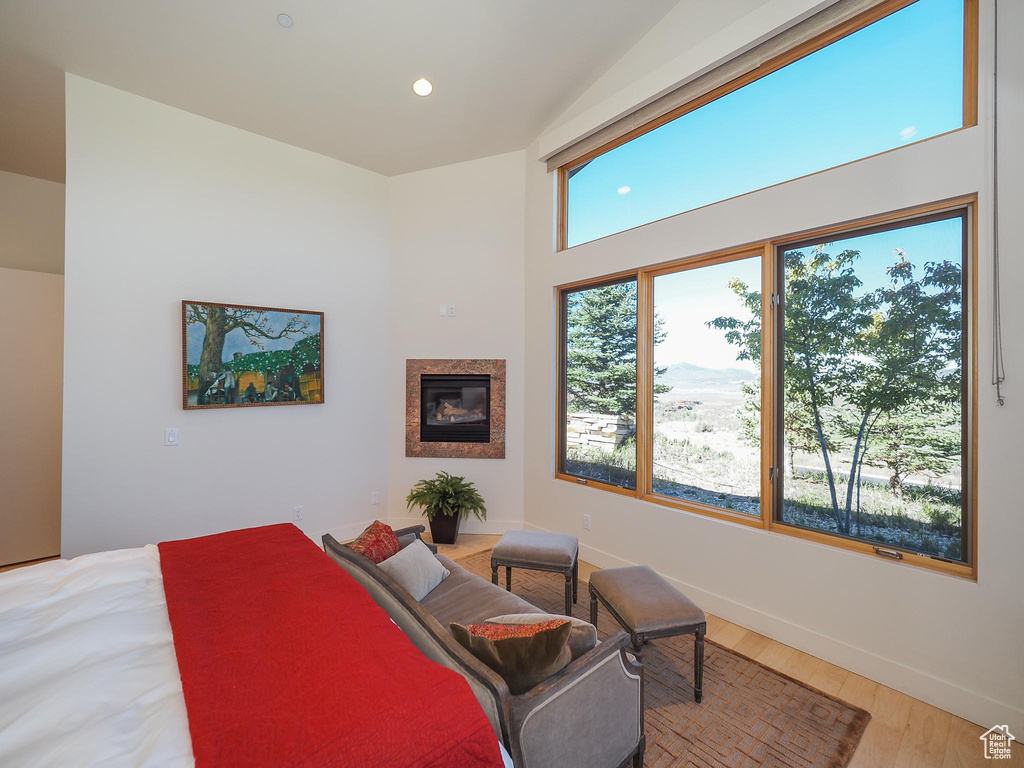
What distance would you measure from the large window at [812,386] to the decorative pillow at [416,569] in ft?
5.50

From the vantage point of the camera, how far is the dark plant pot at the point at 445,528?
159 inches

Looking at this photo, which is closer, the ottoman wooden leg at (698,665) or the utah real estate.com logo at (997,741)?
the utah real estate.com logo at (997,741)

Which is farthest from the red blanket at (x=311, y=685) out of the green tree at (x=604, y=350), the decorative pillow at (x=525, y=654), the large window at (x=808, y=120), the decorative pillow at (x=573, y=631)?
the large window at (x=808, y=120)

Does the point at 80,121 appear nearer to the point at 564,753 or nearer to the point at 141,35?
the point at 141,35

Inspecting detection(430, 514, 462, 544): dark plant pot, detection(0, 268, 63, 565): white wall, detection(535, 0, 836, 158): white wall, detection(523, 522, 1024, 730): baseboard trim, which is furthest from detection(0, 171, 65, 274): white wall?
detection(523, 522, 1024, 730): baseboard trim

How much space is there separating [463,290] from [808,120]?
2.83 m

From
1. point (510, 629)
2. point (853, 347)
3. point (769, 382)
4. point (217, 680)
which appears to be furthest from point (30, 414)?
point (853, 347)

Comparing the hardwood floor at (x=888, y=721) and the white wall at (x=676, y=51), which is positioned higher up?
the white wall at (x=676, y=51)

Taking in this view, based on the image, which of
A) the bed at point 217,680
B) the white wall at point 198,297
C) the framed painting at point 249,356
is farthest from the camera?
the framed painting at point 249,356

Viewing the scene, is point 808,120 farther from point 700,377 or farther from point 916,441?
point 916,441

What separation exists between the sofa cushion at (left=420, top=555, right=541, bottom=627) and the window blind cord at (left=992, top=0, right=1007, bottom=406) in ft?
7.00

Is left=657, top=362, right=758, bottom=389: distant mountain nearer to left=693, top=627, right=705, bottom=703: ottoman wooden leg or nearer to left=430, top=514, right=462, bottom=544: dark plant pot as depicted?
left=693, top=627, right=705, bottom=703: ottoman wooden leg

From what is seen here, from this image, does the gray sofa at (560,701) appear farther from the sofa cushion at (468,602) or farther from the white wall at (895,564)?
the white wall at (895,564)

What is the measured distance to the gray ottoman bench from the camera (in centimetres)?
200
